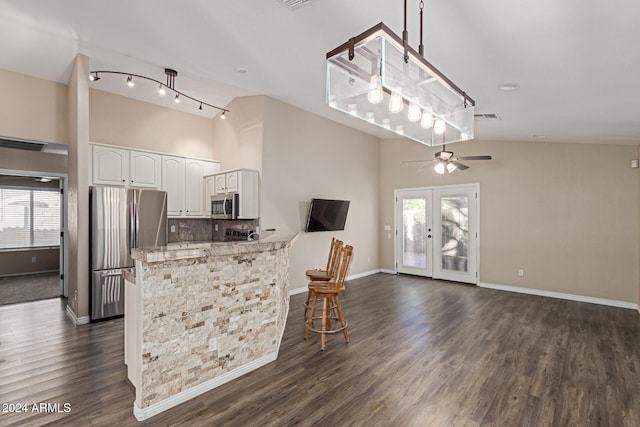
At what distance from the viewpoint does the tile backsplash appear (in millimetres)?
6020

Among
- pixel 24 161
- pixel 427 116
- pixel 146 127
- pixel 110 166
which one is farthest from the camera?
pixel 24 161

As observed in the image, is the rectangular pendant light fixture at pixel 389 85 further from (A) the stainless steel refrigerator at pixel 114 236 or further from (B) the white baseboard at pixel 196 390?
(A) the stainless steel refrigerator at pixel 114 236

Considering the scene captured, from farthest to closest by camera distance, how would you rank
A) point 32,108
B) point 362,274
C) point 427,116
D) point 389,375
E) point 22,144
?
point 362,274
point 22,144
point 32,108
point 389,375
point 427,116

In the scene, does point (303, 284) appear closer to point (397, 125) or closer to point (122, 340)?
point (122, 340)

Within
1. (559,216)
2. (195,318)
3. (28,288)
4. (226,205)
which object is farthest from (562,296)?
(28,288)

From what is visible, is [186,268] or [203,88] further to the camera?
[203,88]

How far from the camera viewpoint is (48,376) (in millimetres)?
2988

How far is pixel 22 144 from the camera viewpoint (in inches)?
207

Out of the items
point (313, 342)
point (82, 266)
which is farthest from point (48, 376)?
point (313, 342)

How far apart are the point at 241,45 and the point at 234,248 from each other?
2.39 metres

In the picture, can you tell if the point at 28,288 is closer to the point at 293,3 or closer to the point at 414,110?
the point at 293,3

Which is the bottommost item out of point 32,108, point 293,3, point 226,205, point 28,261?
point 28,261

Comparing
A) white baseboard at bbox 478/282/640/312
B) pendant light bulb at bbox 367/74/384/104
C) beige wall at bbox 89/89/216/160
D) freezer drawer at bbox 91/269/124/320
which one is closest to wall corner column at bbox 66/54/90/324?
freezer drawer at bbox 91/269/124/320

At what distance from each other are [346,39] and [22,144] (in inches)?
219
